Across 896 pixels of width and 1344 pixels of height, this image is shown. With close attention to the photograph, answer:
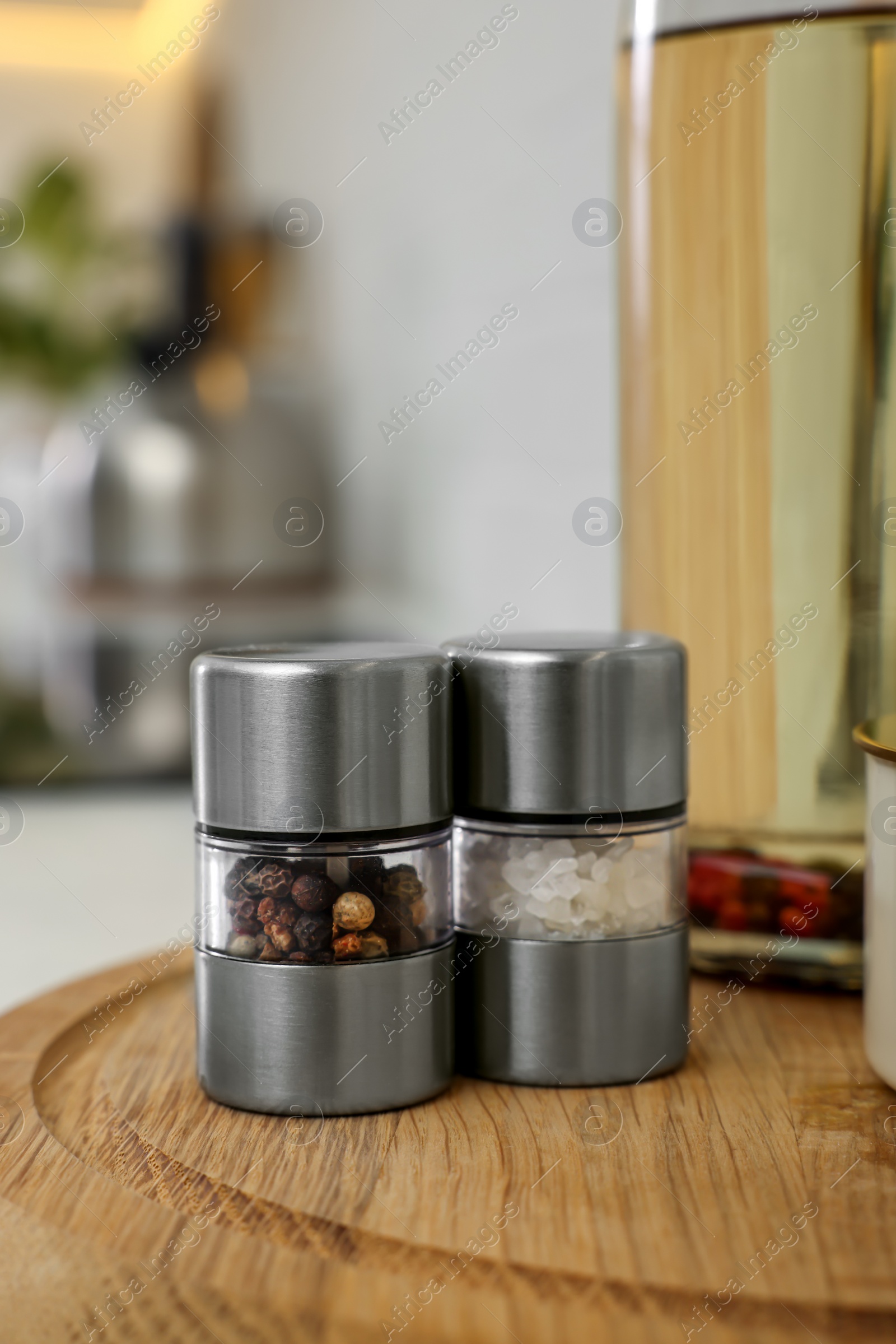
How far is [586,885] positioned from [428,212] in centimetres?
76

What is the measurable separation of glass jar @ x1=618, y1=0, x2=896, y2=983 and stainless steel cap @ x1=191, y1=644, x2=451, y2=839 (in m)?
0.18

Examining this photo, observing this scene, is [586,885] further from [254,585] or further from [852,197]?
[254,585]

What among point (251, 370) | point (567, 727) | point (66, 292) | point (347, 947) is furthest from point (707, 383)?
point (66, 292)

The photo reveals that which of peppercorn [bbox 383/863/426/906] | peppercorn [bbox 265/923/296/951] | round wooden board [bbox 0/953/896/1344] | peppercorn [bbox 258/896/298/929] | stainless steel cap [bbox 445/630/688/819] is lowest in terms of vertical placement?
round wooden board [bbox 0/953/896/1344]

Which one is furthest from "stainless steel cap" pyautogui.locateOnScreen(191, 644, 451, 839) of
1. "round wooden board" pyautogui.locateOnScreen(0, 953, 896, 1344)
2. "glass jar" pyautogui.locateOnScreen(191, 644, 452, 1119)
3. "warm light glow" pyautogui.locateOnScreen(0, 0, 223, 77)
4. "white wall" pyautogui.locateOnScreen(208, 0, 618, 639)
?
"warm light glow" pyautogui.locateOnScreen(0, 0, 223, 77)

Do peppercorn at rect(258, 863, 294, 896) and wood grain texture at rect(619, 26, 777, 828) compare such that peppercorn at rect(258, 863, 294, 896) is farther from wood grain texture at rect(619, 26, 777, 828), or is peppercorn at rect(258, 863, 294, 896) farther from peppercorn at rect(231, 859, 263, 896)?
wood grain texture at rect(619, 26, 777, 828)

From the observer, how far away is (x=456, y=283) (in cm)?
102

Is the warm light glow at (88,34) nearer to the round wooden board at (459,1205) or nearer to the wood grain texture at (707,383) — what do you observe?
the wood grain texture at (707,383)

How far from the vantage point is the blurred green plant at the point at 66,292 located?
149cm

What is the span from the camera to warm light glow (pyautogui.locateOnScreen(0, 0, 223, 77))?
1582mm

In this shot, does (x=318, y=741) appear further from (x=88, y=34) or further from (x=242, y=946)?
(x=88, y=34)

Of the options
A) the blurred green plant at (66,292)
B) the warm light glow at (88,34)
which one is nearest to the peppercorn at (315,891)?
the blurred green plant at (66,292)

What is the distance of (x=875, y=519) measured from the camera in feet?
1.79

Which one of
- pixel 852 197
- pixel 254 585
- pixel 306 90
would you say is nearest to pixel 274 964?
pixel 852 197
